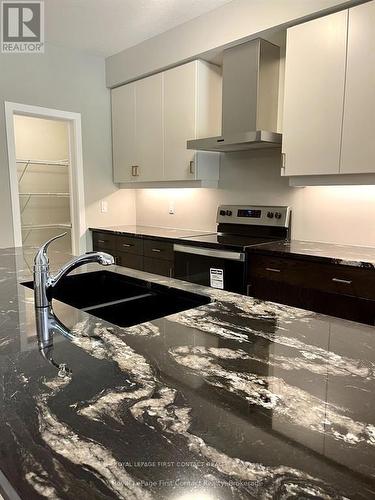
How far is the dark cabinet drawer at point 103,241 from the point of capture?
386cm

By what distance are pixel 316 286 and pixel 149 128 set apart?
7.64 ft

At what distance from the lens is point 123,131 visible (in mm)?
3988

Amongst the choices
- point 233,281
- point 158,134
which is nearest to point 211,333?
point 233,281

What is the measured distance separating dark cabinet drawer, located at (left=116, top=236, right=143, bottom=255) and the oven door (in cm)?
50

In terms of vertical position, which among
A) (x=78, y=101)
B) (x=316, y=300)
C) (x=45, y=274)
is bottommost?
(x=316, y=300)

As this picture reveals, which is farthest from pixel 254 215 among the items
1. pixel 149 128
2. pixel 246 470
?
pixel 246 470

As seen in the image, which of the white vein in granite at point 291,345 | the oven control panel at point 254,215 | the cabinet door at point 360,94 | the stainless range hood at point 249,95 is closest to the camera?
the white vein in granite at point 291,345

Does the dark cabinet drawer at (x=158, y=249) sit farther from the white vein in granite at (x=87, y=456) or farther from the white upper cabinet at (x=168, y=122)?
the white vein in granite at (x=87, y=456)

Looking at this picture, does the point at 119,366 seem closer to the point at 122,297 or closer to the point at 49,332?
the point at 49,332

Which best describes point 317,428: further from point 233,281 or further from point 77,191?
point 77,191

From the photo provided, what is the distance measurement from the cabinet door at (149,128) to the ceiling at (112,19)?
1.37ft

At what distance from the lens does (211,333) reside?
103cm

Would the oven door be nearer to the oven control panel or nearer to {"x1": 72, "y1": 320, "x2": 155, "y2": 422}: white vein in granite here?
the oven control panel

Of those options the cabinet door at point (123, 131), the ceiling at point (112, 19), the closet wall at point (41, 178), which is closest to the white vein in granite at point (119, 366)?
the ceiling at point (112, 19)
